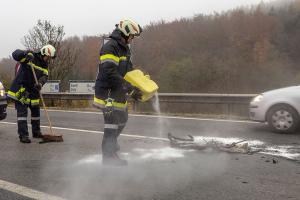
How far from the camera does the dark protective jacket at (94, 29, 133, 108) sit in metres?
5.15

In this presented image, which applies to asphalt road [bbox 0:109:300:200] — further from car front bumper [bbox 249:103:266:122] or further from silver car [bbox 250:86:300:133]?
car front bumper [bbox 249:103:266:122]

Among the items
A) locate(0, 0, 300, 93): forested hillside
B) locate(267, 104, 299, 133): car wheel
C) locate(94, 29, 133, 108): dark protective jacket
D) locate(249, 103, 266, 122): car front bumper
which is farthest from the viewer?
locate(0, 0, 300, 93): forested hillside

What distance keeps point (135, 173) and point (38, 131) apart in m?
3.70

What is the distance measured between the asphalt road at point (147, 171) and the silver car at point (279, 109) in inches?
14.0

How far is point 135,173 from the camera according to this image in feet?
16.6

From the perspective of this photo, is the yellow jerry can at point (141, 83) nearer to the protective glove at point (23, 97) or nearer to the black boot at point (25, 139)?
the protective glove at point (23, 97)

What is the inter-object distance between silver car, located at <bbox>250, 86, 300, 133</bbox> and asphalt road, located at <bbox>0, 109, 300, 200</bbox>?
36cm

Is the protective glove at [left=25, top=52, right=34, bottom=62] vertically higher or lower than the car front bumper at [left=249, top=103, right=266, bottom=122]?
higher

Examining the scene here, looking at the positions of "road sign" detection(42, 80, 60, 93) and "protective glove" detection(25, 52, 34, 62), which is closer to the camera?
"protective glove" detection(25, 52, 34, 62)

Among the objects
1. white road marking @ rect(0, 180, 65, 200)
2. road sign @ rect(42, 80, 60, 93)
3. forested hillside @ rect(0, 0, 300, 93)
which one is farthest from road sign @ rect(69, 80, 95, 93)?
forested hillside @ rect(0, 0, 300, 93)

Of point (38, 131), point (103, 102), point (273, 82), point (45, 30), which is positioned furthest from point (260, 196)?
point (273, 82)

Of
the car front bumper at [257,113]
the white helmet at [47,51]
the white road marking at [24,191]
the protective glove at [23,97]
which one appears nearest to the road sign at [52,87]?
the protective glove at [23,97]

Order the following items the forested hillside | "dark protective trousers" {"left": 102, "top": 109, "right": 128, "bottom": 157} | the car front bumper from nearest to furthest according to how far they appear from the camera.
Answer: "dark protective trousers" {"left": 102, "top": 109, "right": 128, "bottom": 157} → the car front bumper → the forested hillside

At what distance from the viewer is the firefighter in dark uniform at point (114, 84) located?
5.17 m
